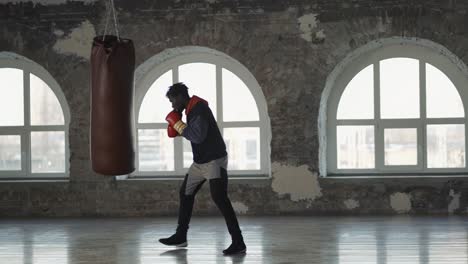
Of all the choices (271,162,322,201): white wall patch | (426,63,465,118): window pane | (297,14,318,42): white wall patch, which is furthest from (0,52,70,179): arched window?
(426,63,465,118): window pane

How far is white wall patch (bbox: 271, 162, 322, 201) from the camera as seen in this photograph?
9602mm

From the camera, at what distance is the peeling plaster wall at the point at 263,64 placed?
9.39 meters

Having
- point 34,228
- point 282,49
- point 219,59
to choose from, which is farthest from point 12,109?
point 282,49

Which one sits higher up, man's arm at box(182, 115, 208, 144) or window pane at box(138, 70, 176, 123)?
window pane at box(138, 70, 176, 123)

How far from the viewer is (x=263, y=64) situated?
9.64 metres

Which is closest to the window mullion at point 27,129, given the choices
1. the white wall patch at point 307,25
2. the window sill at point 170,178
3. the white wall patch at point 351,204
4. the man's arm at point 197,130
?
the window sill at point 170,178

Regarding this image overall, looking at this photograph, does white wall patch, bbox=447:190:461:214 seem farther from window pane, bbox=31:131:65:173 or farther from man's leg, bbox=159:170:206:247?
window pane, bbox=31:131:65:173

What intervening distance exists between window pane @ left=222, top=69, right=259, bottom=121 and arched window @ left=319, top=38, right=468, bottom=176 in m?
0.96

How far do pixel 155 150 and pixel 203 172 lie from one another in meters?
3.57

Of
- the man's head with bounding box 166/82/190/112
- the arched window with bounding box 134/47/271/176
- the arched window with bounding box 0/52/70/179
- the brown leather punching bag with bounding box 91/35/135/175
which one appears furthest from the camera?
the arched window with bounding box 0/52/70/179

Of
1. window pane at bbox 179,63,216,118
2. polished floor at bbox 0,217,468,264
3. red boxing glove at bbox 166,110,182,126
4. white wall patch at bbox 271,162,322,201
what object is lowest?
polished floor at bbox 0,217,468,264

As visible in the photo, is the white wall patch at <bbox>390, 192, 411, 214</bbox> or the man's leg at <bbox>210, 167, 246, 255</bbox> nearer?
the man's leg at <bbox>210, 167, 246, 255</bbox>

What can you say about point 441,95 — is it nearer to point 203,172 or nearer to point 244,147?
point 244,147

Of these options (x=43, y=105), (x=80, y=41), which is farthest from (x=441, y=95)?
(x=43, y=105)
